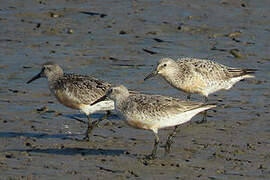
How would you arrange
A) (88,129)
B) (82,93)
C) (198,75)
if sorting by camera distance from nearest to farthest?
(88,129) < (82,93) < (198,75)

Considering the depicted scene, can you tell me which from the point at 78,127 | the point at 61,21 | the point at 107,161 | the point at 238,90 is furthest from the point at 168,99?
the point at 61,21

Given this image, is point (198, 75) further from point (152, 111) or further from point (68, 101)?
point (152, 111)

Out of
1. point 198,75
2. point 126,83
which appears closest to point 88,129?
point 198,75

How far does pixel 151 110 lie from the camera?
12242mm

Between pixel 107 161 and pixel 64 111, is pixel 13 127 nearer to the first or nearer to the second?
pixel 64 111

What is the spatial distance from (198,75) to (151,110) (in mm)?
3386

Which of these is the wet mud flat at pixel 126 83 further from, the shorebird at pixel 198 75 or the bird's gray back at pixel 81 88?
the bird's gray back at pixel 81 88

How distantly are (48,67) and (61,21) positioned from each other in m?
5.83

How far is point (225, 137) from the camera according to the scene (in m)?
13.5

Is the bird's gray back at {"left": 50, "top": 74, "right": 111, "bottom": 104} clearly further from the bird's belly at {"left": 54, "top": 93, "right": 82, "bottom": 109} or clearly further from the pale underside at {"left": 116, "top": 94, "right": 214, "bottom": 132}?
the pale underside at {"left": 116, "top": 94, "right": 214, "bottom": 132}

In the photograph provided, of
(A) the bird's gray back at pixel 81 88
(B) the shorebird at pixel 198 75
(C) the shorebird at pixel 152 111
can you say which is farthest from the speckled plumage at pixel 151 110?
(B) the shorebird at pixel 198 75

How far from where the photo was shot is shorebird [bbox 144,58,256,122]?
1505cm

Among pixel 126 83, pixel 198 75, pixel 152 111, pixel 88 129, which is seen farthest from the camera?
pixel 126 83

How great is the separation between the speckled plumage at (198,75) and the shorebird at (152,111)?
2511mm
